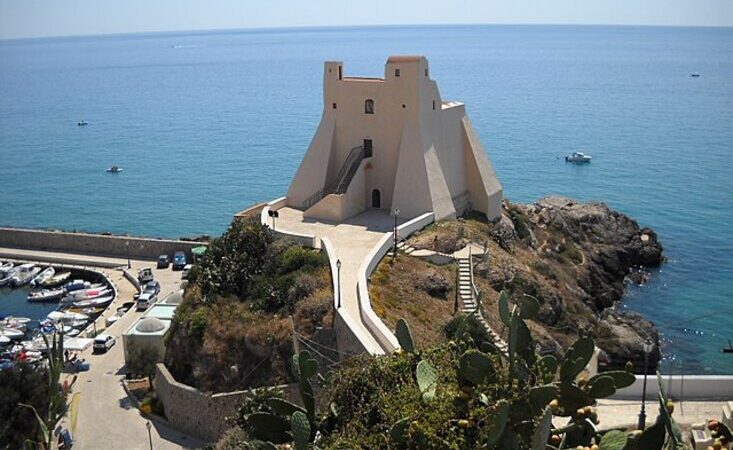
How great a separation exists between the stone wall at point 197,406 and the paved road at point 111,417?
0.34 metres

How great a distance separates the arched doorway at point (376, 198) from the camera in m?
32.7

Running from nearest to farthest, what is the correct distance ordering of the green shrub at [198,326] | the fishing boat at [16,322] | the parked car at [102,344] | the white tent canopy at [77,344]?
the green shrub at [198,326] < the white tent canopy at [77,344] < the parked car at [102,344] < the fishing boat at [16,322]

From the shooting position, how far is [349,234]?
29.2 m

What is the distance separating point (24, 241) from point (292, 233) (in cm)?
2587

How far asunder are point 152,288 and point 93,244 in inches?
388

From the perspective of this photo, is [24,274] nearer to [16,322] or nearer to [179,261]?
[16,322]

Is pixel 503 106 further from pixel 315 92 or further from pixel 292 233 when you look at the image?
pixel 292 233

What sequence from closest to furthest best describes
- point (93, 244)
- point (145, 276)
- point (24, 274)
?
1. point (145, 276)
2. point (24, 274)
3. point (93, 244)

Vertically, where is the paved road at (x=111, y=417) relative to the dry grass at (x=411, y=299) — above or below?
below

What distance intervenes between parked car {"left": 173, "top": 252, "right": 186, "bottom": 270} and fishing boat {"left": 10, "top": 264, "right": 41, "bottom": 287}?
8.26 meters

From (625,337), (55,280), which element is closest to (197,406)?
(625,337)

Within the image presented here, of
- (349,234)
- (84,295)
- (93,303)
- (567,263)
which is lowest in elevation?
(93,303)

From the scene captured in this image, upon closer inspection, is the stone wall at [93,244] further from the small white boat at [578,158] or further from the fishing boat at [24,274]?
the small white boat at [578,158]

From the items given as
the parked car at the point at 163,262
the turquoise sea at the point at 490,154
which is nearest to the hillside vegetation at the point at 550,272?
the turquoise sea at the point at 490,154
